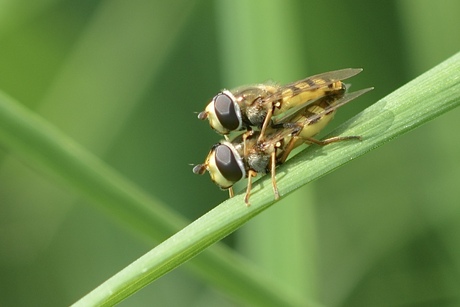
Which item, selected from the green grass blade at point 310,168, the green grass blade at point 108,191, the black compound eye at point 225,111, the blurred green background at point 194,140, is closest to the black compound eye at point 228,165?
the black compound eye at point 225,111

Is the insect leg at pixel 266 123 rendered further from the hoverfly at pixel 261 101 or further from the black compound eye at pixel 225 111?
the black compound eye at pixel 225 111

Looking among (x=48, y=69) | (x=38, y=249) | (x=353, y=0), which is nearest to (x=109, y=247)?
(x=38, y=249)

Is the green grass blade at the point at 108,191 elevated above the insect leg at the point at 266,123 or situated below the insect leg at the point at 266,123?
below

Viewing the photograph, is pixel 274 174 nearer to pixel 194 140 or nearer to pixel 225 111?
pixel 225 111

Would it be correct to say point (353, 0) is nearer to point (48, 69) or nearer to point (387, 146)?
point (387, 146)

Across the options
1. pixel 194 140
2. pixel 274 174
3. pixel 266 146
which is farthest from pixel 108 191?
pixel 194 140

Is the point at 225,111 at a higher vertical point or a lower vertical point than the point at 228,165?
higher

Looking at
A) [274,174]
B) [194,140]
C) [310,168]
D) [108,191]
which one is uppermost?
[310,168]

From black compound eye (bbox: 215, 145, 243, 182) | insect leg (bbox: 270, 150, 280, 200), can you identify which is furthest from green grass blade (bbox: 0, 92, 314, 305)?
insect leg (bbox: 270, 150, 280, 200)
